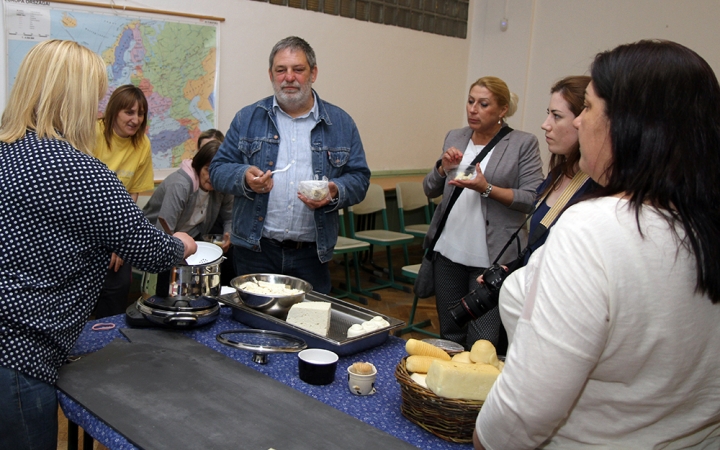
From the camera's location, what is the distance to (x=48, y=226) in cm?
146

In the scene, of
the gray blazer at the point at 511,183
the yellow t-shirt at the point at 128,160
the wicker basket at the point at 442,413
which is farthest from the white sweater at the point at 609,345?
the yellow t-shirt at the point at 128,160

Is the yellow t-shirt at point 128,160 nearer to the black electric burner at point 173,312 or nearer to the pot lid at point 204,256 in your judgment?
the pot lid at point 204,256

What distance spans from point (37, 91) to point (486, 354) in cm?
126

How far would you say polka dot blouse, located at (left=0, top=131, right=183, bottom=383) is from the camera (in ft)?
4.70

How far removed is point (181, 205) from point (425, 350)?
242 centimetres

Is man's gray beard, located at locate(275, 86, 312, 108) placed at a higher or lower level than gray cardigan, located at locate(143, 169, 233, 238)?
higher

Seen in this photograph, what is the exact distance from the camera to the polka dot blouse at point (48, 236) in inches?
56.4

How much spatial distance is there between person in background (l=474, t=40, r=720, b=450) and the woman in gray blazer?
5.91 ft

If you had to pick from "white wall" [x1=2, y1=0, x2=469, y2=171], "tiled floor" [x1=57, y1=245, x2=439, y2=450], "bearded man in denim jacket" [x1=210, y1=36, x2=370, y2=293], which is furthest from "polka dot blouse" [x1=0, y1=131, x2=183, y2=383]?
"tiled floor" [x1=57, y1=245, x2=439, y2=450]

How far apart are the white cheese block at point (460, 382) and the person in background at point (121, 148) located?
2.48 metres

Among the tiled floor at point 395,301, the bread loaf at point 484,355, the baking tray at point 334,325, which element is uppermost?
the bread loaf at point 484,355

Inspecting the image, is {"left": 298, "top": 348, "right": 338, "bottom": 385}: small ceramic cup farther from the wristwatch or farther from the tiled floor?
the tiled floor

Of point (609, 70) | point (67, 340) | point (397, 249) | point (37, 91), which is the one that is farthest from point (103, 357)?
point (397, 249)

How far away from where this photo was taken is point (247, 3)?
4859 mm
